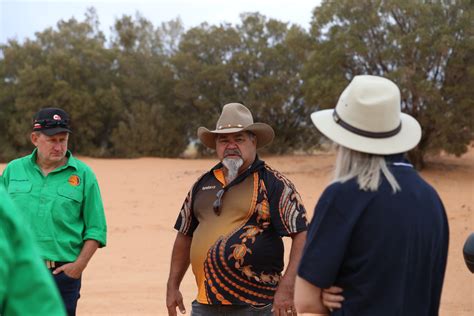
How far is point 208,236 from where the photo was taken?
4.22m

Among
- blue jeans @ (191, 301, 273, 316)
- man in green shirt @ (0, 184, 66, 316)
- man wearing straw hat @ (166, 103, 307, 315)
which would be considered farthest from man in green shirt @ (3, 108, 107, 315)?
man in green shirt @ (0, 184, 66, 316)

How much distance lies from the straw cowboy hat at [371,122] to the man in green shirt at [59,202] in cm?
232

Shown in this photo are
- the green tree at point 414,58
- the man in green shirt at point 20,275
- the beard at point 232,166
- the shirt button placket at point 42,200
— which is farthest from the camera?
the green tree at point 414,58

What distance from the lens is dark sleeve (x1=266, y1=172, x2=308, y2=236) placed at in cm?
413

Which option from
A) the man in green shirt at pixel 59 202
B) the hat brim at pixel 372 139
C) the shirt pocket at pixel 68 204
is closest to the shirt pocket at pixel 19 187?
the man in green shirt at pixel 59 202

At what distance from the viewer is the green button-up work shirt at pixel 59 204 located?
4.49 meters

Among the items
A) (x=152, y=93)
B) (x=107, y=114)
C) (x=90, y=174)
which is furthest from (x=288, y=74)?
(x=90, y=174)

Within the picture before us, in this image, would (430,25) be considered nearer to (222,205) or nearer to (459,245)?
(459,245)

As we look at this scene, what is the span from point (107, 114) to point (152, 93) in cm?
198

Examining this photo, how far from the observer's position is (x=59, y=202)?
4.54 metres

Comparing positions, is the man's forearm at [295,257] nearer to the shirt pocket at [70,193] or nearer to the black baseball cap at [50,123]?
the shirt pocket at [70,193]

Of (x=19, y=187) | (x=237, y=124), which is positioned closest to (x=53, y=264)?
(x=19, y=187)

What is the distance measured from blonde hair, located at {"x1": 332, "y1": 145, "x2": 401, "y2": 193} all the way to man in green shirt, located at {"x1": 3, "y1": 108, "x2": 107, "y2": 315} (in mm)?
2403

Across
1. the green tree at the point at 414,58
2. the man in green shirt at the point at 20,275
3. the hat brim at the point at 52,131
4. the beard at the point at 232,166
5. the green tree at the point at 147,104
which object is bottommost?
the green tree at the point at 147,104
